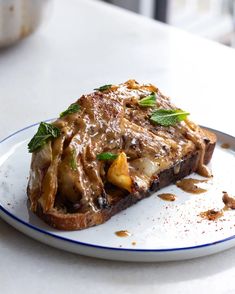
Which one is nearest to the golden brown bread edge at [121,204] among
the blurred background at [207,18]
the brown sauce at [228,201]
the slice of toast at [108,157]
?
the slice of toast at [108,157]

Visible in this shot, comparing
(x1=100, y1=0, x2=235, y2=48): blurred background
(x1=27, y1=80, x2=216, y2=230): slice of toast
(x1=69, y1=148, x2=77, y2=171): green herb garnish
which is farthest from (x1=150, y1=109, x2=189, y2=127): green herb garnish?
(x1=100, y1=0, x2=235, y2=48): blurred background

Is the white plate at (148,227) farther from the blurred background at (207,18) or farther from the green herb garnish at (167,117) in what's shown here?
the blurred background at (207,18)

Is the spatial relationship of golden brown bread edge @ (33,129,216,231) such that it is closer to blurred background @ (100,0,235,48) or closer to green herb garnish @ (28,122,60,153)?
green herb garnish @ (28,122,60,153)

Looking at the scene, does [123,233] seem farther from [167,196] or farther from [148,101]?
[148,101]

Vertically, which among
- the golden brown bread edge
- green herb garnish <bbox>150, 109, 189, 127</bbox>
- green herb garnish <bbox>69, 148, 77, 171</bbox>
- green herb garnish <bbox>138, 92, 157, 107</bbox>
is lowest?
the golden brown bread edge

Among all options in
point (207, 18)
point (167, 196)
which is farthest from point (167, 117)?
point (207, 18)
